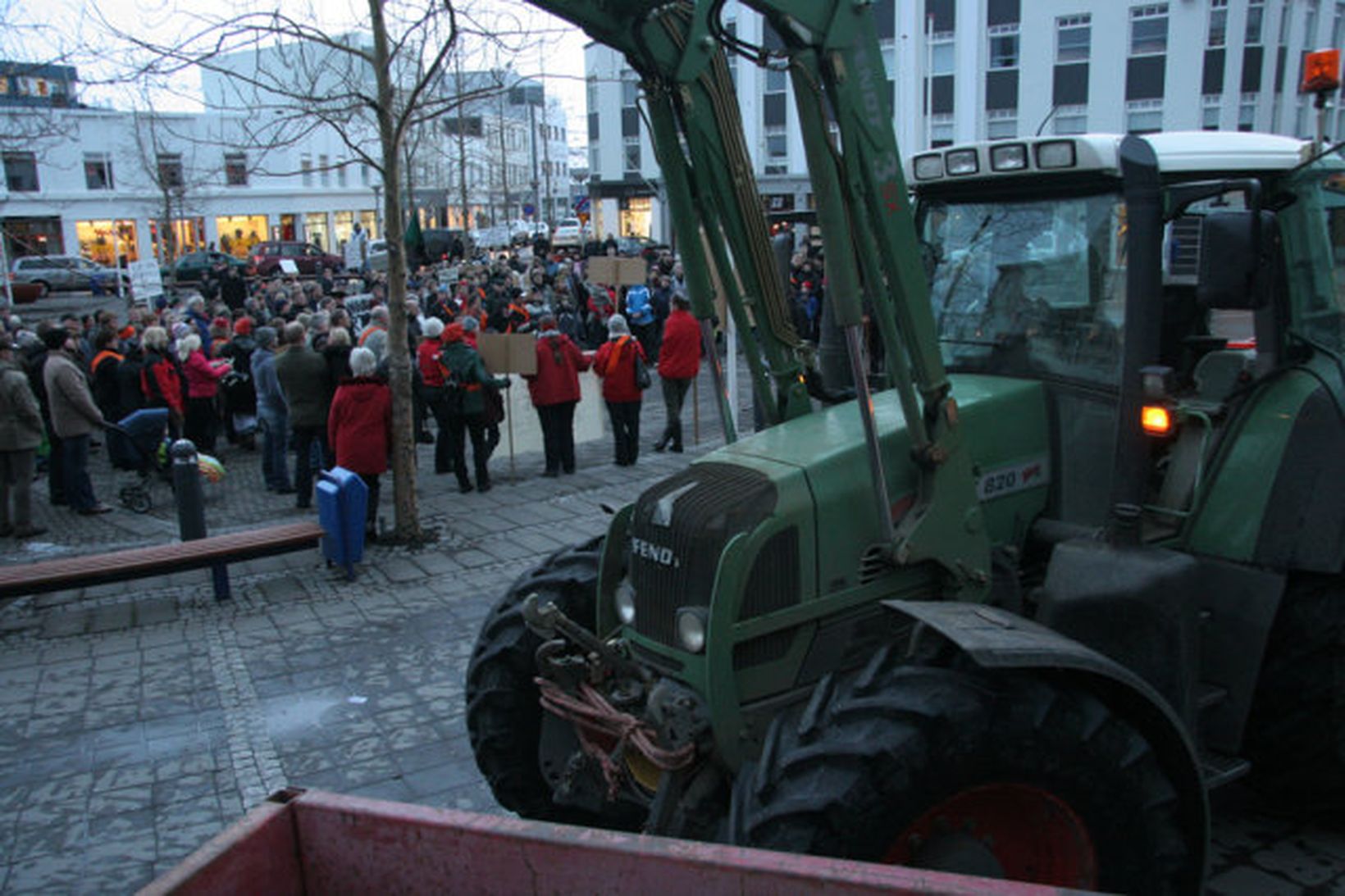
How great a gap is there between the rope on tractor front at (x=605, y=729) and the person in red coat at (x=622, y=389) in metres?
8.26

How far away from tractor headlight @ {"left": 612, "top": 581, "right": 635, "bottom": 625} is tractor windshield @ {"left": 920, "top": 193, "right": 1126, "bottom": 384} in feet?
5.88

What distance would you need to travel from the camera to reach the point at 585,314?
72.9 ft

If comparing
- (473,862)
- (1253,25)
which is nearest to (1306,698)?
(473,862)

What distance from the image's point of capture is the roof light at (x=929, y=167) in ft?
15.2

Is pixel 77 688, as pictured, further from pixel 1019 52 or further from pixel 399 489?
pixel 1019 52

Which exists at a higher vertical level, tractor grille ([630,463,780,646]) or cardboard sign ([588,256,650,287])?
cardboard sign ([588,256,650,287])

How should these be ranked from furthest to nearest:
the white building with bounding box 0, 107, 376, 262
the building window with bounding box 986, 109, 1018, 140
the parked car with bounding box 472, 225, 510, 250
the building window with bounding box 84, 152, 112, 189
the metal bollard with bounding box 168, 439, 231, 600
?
the building window with bounding box 84, 152, 112, 189
the white building with bounding box 0, 107, 376, 262
the parked car with bounding box 472, 225, 510, 250
the building window with bounding box 986, 109, 1018, 140
the metal bollard with bounding box 168, 439, 231, 600

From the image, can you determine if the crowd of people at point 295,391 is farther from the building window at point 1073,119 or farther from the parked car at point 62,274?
the building window at point 1073,119

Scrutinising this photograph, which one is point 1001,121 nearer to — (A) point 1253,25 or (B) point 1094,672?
(A) point 1253,25

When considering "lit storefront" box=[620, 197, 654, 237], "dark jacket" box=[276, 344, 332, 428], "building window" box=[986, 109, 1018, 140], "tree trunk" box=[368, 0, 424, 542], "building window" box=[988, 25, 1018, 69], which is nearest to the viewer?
"tree trunk" box=[368, 0, 424, 542]

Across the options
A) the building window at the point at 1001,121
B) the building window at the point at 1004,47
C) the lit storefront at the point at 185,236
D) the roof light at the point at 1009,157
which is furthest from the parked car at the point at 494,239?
the roof light at the point at 1009,157

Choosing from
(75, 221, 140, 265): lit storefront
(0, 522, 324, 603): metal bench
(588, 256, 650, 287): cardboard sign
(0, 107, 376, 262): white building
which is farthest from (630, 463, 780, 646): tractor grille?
(75, 221, 140, 265): lit storefront

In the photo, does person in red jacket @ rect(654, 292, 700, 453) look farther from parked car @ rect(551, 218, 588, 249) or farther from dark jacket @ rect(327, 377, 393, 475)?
parked car @ rect(551, 218, 588, 249)

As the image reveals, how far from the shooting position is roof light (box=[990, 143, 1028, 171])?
13.7 feet
